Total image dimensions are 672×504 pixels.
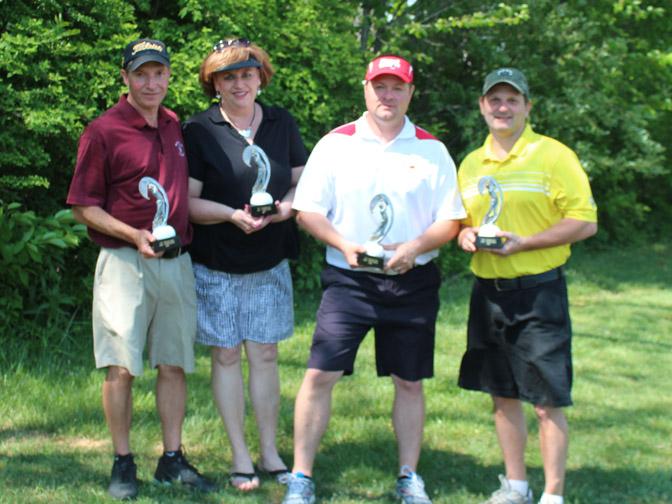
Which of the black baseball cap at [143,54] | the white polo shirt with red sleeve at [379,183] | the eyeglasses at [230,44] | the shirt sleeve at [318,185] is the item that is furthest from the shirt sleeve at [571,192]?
the black baseball cap at [143,54]

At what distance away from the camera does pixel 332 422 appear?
582 cm

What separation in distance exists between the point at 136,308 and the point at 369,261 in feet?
3.55

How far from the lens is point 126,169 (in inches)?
170

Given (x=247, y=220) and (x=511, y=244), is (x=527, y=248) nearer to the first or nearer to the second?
(x=511, y=244)

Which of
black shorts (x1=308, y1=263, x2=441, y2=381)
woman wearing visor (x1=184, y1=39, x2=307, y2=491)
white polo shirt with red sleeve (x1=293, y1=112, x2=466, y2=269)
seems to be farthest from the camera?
woman wearing visor (x1=184, y1=39, x2=307, y2=491)

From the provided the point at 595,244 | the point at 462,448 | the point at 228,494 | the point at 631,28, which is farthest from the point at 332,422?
the point at 631,28

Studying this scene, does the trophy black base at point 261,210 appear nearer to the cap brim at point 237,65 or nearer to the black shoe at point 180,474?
the cap brim at point 237,65

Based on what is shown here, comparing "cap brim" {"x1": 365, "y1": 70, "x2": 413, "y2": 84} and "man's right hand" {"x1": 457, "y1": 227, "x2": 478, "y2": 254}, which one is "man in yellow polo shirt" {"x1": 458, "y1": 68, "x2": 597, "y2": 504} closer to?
"man's right hand" {"x1": 457, "y1": 227, "x2": 478, "y2": 254}

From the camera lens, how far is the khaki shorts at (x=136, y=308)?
4379 mm

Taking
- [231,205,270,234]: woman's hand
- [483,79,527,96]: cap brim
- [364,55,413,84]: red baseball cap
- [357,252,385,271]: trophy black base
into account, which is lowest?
[357,252,385,271]: trophy black base

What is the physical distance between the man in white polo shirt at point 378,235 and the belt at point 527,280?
309 millimetres

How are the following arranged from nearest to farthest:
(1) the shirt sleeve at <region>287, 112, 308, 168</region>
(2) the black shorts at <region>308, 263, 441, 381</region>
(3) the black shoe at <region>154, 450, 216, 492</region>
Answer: (2) the black shorts at <region>308, 263, 441, 381</region>, (3) the black shoe at <region>154, 450, 216, 492</region>, (1) the shirt sleeve at <region>287, 112, 308, 168</region>

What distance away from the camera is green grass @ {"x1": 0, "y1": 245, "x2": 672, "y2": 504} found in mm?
4754

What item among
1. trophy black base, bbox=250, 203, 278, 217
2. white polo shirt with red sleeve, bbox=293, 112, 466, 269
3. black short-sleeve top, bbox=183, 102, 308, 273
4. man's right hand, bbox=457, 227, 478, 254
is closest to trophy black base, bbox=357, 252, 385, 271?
white polo shirt with red sleeve, bbox=293, 112, 466, 269
